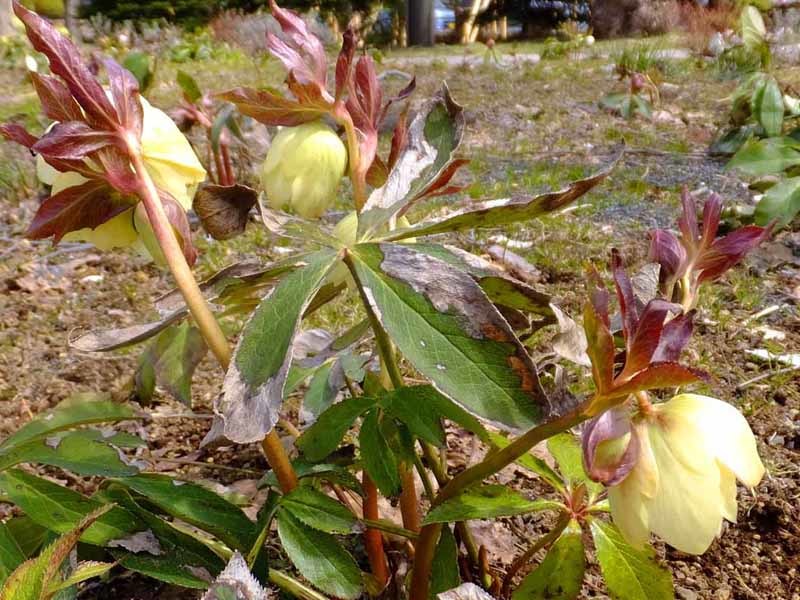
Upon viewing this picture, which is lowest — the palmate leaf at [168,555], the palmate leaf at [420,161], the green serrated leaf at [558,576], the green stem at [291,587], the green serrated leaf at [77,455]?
the green stem at [291,587]

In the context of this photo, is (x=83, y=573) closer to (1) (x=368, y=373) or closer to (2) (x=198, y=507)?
(2) (x=198, y=507)

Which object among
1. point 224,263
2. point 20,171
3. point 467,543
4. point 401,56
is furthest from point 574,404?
point 401,56

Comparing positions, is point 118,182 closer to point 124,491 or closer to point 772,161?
point 124,491

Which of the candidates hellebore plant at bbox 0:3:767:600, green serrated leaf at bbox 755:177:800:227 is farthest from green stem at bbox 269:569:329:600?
green serrated leaf at bbox 755:177:800:227

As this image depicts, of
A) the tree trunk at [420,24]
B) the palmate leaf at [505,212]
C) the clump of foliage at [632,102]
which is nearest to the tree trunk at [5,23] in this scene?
the tree trunk at [420,24]

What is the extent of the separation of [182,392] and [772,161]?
126 centimetres

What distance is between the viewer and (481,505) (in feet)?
1.78

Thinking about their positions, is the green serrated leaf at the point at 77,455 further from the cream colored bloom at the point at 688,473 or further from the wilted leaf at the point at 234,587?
the cream colored bloom at the point at 688,473

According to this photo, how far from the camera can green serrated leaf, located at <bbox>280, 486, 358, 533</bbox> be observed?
56 centimetres

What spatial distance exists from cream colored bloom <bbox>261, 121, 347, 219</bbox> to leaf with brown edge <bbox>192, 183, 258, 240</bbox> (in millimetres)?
55

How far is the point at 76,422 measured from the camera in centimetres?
65

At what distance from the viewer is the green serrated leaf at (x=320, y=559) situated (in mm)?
553

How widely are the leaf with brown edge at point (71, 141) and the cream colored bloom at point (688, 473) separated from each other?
0.39 m

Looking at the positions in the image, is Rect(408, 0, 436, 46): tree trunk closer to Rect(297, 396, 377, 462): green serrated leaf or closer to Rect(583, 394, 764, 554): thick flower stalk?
Rect(297, 396, 377, 462): green serrated leaf
